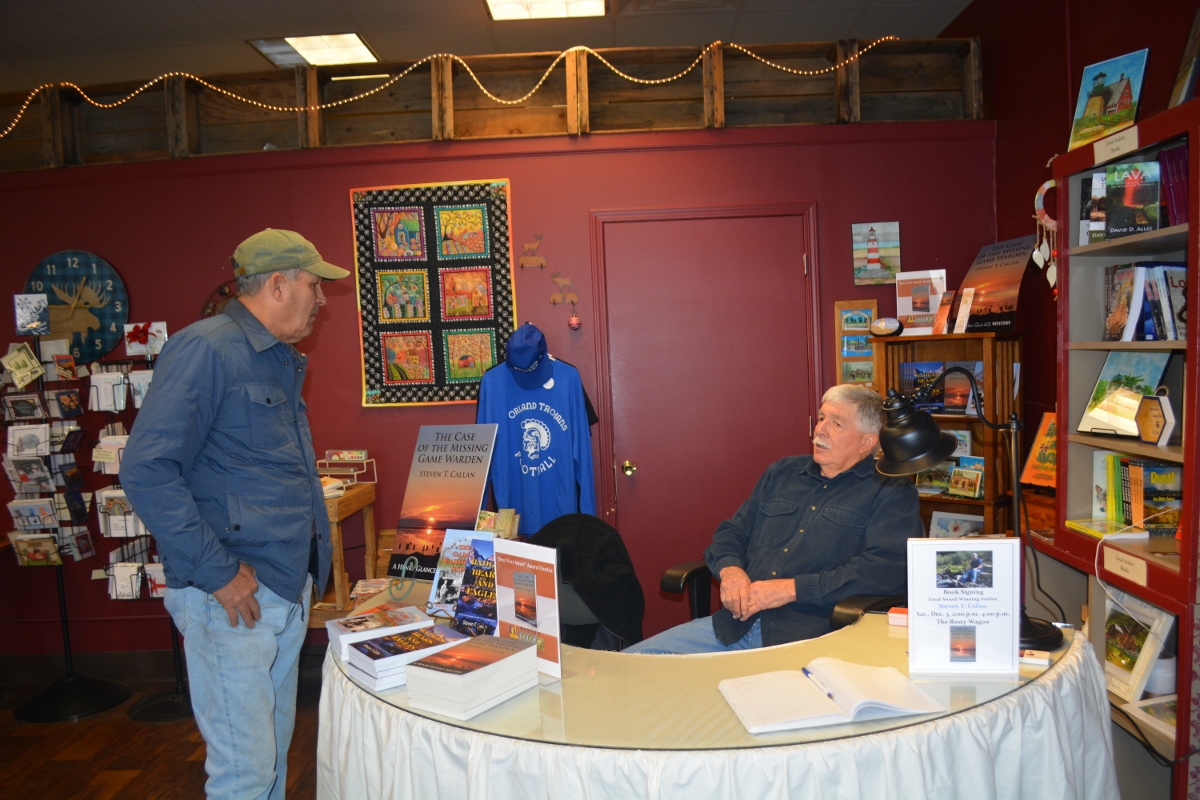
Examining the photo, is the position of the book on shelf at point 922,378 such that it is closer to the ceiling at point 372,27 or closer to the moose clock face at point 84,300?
the ceiling at point 372,27

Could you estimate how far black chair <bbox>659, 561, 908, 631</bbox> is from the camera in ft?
6.56

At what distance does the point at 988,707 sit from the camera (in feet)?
4.72

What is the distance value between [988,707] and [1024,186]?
2.87 meters

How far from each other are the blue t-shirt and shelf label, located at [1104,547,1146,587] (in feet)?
6.71

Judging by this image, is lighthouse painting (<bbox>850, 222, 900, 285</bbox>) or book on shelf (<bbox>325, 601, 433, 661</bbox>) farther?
lighthouse painting (<bbox>850, 222, 900, 285</bbox>)

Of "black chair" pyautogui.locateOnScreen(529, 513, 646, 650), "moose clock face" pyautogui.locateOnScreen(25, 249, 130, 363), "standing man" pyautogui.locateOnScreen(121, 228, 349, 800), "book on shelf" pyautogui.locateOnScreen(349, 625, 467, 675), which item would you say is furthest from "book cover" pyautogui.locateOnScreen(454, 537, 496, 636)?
"moose clock face" pyautogui.locateOnScreen(25, 249, 130, 363)

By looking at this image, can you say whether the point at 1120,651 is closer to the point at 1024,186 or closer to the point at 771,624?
the point at 771,624

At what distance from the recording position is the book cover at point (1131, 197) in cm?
221

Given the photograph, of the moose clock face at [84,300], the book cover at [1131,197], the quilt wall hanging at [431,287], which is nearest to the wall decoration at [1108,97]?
the book cover at [1131,197]

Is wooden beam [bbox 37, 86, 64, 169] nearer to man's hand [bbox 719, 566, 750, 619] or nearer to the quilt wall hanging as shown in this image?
the quilt wall hanging

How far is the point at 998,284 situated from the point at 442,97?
8.98 feet

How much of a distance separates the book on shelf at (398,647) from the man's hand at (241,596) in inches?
14.6

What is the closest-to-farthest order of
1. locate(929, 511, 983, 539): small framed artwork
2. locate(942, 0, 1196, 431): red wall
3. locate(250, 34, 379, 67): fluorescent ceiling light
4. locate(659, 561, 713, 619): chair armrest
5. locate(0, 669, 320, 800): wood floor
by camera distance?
locate(659, 561, 713, 619): chair armrest
locate(942, 0, 1196, 431): red wall
locate(0, 669, 320, 800): wood floor
locate(929, 511, 983, 539): small framed artwork
locate(250, 34, 379, 67): fluorescent ceiling light

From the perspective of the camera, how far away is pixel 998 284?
11.3 feet
